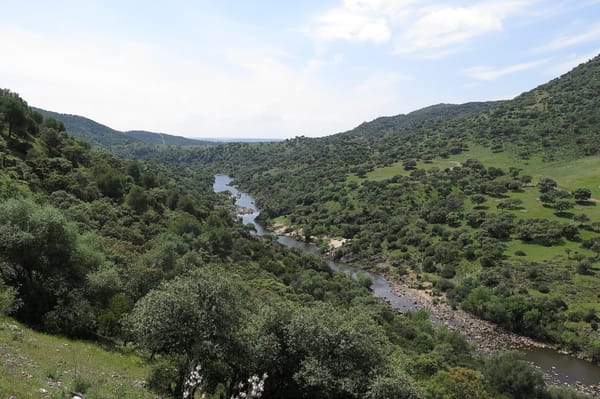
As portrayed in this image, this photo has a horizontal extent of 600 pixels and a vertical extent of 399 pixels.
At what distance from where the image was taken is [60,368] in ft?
51.4

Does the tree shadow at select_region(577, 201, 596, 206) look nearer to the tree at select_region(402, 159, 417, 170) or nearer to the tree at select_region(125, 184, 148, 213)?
the tree at select_region(402, 159, 417, 170)

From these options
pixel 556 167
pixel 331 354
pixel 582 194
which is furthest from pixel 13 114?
pixel 556 167

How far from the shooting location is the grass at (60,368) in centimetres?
1234

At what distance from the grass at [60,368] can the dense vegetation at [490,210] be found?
2312 inches

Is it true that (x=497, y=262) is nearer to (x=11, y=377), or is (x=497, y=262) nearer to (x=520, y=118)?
(x=11, y=377)

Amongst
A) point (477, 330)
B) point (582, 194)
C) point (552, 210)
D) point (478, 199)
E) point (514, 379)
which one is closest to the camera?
point (514, 379)

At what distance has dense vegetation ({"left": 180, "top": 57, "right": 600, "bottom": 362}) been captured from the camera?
2574 inches

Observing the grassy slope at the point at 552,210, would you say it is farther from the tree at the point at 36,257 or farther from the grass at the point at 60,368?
the tree at the point at 36,257

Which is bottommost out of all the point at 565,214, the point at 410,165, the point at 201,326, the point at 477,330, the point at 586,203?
the point at 477,330

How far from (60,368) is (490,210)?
4164 inches

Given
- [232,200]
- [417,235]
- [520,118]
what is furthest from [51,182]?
[520,118]

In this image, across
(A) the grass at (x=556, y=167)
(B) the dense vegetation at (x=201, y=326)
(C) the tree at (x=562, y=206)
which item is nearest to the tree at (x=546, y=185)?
(A) the grass at (x=556, y=167)

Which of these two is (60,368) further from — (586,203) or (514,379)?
(586,203)

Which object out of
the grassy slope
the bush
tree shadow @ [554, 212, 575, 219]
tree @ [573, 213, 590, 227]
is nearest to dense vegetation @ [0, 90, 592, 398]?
the bush
